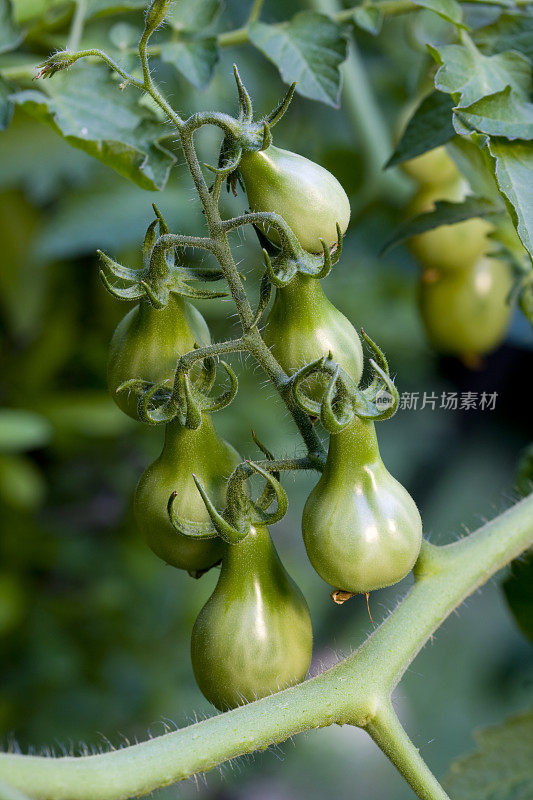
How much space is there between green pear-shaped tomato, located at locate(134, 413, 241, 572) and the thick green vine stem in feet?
0.22

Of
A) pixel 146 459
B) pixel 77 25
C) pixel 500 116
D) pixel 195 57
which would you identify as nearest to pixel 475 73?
pixel 500 116

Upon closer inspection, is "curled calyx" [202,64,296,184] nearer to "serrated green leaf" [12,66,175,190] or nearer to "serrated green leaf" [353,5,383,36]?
"serrated green leaf" [12,66,175,190]

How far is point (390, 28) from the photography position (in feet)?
3.03

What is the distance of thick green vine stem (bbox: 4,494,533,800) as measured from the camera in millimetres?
292

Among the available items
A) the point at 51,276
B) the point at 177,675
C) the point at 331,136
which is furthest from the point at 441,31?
the point at 177,675

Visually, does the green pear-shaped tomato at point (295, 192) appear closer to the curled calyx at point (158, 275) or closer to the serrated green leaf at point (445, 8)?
the curled calyx at point (158, 275)

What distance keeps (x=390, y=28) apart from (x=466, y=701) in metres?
1.04

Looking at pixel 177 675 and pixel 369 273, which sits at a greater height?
pixel 369 273

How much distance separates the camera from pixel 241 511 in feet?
1.07

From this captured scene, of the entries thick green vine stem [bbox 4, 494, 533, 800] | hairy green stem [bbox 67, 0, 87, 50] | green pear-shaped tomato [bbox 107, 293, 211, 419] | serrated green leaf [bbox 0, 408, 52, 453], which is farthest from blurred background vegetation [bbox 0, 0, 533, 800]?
green pear-shaped tomato [bbox 107, 293, 211, 419]

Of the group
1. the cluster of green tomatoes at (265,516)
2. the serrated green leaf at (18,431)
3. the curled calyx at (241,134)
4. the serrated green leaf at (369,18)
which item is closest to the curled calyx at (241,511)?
the cluster of green tomatoes at (265,516)

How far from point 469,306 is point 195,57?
32 centimetres

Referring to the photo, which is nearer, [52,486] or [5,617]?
[5,617]

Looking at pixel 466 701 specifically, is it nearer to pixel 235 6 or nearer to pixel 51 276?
pixel 51 276
